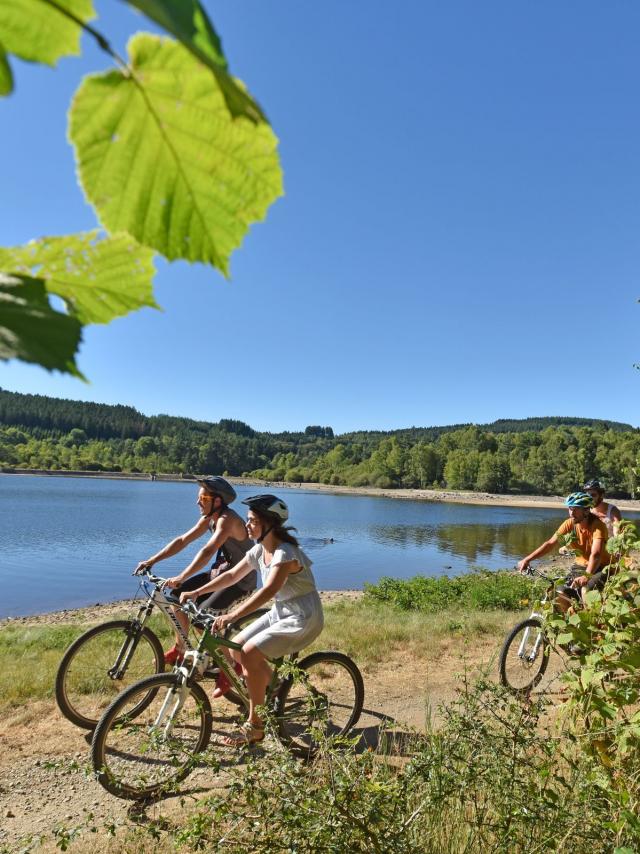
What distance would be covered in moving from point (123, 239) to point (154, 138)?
8cm

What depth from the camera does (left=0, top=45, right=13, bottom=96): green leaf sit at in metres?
0.35

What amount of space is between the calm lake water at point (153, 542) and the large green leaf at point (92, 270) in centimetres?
1950

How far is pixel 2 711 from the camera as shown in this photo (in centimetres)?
573

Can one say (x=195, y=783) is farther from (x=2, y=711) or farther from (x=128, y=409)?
(x=128, y=409)

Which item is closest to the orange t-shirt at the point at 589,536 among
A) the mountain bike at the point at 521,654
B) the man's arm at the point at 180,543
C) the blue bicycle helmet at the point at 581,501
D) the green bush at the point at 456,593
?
the blue bicycle helmet at the point at 581,501

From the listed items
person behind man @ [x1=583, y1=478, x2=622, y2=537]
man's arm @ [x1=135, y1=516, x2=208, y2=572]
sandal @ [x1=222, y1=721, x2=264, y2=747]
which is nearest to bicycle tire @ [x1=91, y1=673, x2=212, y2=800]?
sandal @ [x1=222, y1=721, x2=264, y2=747]

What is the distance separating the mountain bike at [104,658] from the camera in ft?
17.0

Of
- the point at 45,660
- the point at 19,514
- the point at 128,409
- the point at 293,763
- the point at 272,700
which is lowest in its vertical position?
the point at 19,514

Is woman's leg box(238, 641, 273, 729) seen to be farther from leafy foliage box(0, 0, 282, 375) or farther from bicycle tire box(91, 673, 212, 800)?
leafy foliage box(0, 0, 282, 375)

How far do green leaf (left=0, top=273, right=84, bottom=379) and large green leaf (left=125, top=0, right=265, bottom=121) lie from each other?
19cm

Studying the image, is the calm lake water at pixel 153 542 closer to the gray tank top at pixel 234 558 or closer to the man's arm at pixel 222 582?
the gray tank top at pixel 234 558

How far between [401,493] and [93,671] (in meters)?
101

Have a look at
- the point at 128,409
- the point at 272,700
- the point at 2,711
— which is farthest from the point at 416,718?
the point at 128,409

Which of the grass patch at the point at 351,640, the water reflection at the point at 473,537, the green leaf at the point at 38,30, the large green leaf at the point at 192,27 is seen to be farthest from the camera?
the water reflection at the point at 473,537
